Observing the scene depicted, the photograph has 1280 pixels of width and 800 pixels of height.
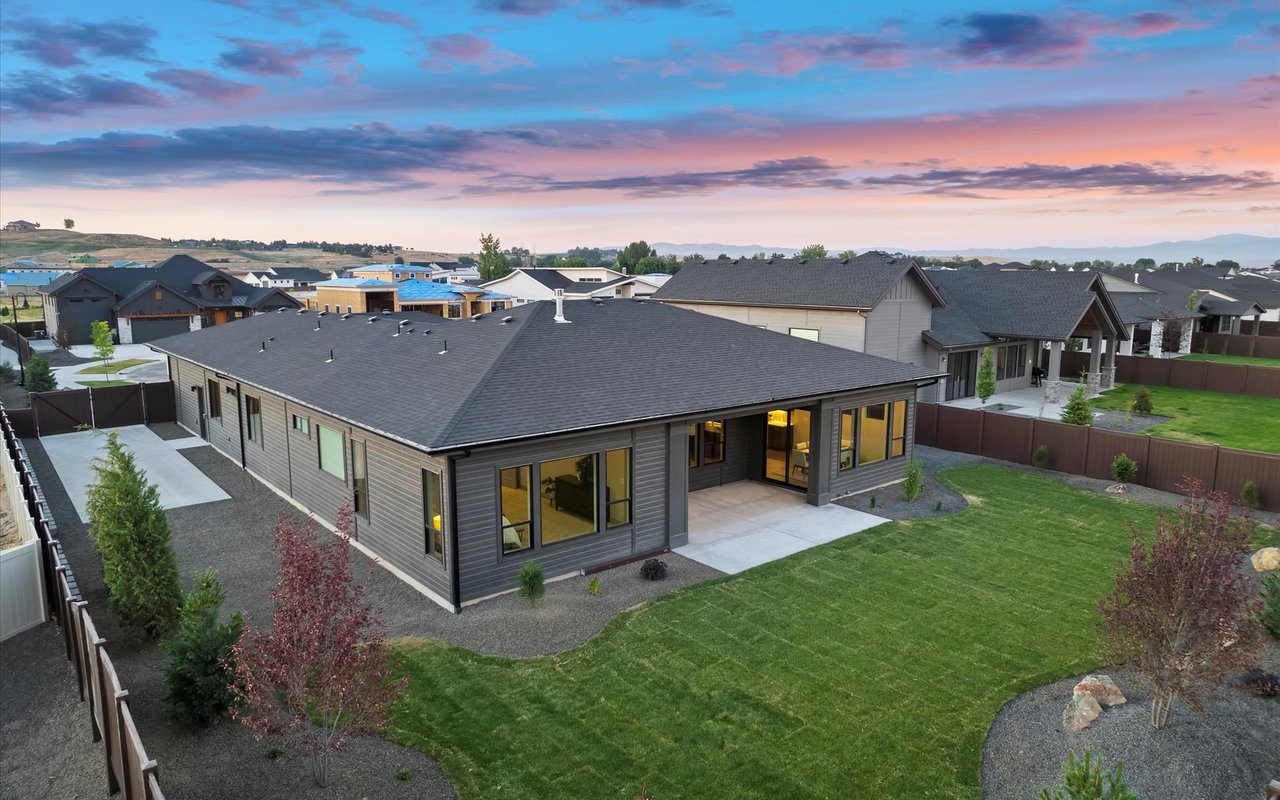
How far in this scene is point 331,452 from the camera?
50.9ft

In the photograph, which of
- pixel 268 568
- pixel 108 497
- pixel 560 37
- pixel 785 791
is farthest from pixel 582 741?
pixel 560 37

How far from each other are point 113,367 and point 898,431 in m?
43.1

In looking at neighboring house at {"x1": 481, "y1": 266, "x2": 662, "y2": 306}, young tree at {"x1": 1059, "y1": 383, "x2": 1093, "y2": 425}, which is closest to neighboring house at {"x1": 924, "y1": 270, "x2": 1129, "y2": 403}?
young tree at {"x1": 1059, "y1": 383, "x2": 1093, "y2": 425}

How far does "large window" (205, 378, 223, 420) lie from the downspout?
15.2 metres

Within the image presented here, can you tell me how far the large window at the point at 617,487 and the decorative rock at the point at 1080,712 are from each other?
754cm

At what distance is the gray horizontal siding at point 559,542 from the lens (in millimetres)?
11633

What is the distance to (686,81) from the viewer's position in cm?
3547

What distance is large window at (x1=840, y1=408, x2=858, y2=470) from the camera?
17875 mm

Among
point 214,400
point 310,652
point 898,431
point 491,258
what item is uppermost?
point 491,258

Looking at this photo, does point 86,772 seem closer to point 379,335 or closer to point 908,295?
point 379,335

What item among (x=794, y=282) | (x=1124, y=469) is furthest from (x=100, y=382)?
(x=1124, y=469)

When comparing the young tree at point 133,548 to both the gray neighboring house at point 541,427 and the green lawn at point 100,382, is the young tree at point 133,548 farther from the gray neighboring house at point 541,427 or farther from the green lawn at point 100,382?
the green lawn at point 100,382

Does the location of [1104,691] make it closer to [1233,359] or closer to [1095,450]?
[1095,450]

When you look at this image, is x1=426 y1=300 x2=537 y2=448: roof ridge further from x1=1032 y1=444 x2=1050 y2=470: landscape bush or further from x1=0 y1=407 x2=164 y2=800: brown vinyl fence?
x1=1032 y1=444 x2=1050 y2=470: landscape bush
